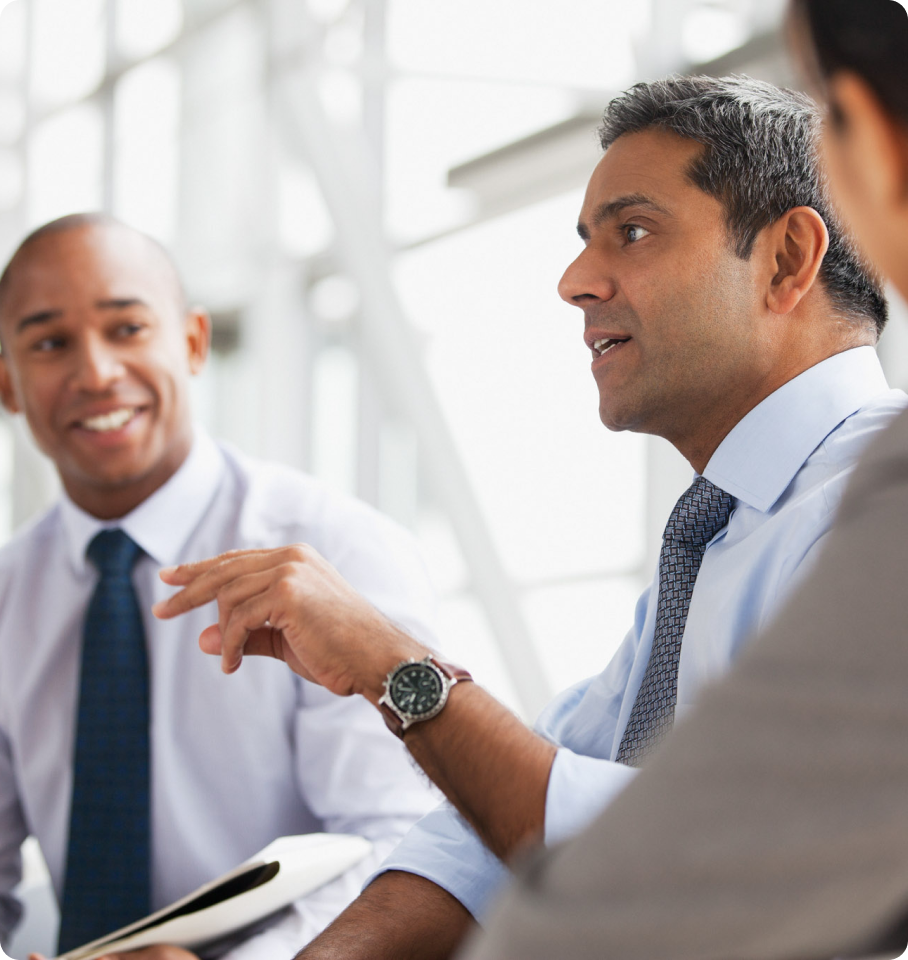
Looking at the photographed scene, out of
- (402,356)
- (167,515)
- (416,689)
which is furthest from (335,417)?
(416,689)

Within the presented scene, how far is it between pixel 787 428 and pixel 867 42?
0.72 meters

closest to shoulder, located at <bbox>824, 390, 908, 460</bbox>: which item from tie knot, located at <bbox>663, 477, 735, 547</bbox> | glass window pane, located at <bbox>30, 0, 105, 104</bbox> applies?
tie knot, located at <bbox>663, 477, 735, 547</bbox>

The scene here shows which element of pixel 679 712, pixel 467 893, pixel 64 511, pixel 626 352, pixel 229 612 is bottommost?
pixel 467 893

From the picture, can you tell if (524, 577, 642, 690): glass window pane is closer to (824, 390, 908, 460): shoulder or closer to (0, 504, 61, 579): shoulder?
(0, 504, 61, 579): shoulder

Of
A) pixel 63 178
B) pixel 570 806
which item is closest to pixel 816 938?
pixel 570 806

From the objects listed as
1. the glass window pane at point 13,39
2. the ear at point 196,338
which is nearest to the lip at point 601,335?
the ear at point 196,338

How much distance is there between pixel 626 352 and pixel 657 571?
29 cm

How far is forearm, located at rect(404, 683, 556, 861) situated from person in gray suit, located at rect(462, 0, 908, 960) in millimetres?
412

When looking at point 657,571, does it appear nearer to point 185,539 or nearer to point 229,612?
point 229,612

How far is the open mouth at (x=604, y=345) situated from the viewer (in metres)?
1.47

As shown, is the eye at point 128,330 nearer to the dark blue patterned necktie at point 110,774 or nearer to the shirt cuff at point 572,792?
the dark blue patterned necktie at point 110,774

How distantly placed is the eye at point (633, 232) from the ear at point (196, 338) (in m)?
1.10

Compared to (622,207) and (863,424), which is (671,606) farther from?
(622,207)

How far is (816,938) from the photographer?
0.53m
